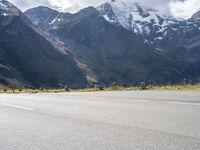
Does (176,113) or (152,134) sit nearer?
(152,134)

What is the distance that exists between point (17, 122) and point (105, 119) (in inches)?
93.1

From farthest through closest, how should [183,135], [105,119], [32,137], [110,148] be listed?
1. [105,119]
2. [32,137]
3. [183,135]
4. [110,148]

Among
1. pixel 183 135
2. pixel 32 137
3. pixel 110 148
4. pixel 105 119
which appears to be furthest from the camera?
pixel 105 119

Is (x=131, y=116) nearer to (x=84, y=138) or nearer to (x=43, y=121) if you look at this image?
(x=43, y=121)

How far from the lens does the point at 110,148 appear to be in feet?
23.2

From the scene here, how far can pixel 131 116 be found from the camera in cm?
1178

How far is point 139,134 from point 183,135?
33.5 inches

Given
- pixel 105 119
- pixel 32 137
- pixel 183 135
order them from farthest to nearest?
pixel 105 119, pixel 32 137, pixel 183 135

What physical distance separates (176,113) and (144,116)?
971 mm

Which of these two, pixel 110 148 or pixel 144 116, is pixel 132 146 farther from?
pixel 144 116

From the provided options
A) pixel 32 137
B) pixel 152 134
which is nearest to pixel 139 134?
pixel 152 134

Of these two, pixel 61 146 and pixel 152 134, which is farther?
pixel 152 134

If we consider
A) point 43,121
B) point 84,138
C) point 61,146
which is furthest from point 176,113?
point 61,146

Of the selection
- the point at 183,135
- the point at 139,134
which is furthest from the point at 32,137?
the point at 183,135
